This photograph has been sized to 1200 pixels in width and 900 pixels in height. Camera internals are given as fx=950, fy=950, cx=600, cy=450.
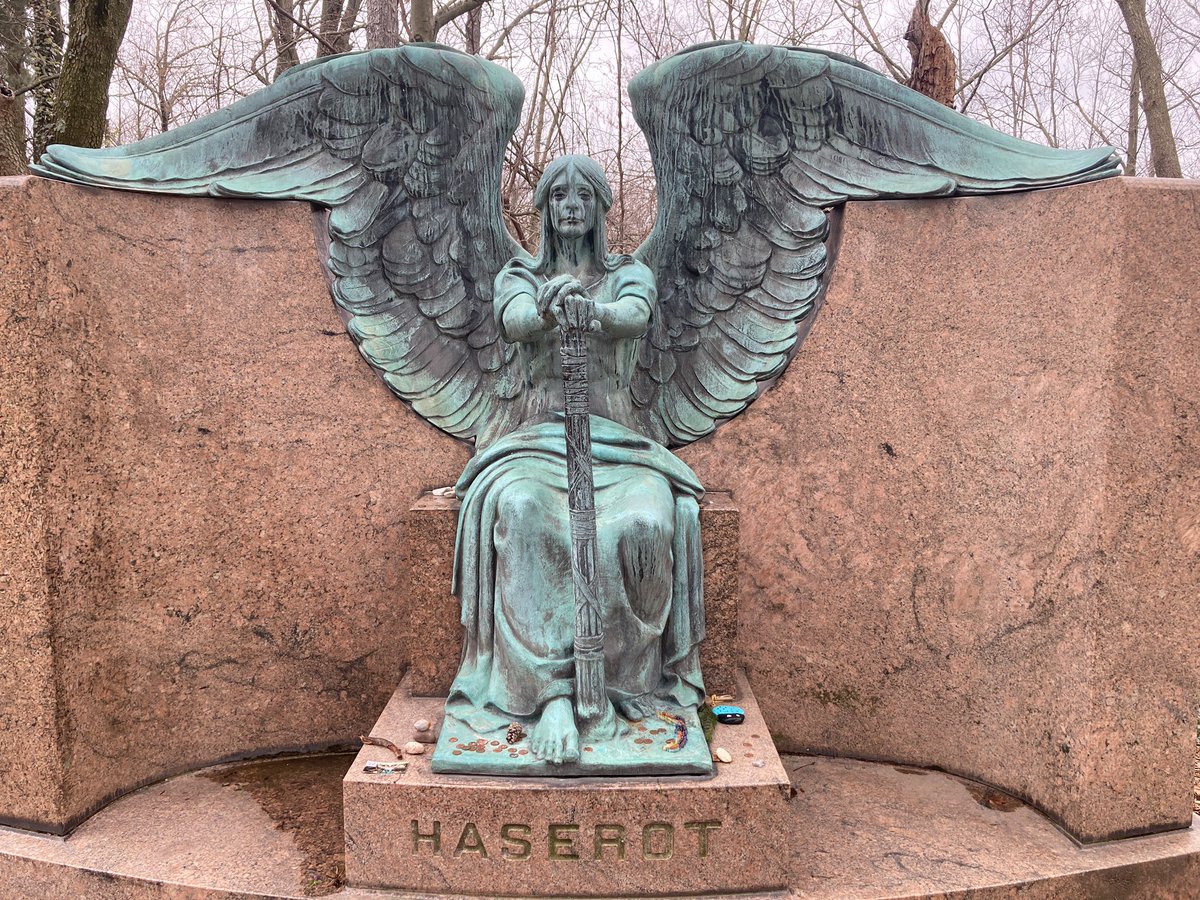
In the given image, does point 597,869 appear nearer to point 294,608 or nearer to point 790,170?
point 294,608

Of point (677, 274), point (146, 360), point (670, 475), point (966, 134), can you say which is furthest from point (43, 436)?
point (966, 134)

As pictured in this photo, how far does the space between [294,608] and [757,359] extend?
6.65 feet

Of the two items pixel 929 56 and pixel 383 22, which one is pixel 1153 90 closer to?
pixel 929 56

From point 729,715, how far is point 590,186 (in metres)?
1.81

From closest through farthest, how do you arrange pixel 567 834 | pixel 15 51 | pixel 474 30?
pixel 567 834 < pixel 15 51 < pixel 474 30

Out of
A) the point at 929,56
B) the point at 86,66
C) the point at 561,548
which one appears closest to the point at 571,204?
the point at 561,548

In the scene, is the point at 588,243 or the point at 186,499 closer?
the point at 588,243

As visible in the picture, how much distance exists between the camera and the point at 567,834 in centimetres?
264

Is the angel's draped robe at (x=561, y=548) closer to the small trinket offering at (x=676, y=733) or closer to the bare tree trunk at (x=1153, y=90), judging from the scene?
the small trinket offering at (x=676, y=733)

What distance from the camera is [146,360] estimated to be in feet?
11.2

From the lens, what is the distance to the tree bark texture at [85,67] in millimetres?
5891

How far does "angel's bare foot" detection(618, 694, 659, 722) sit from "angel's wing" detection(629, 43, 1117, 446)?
3.47ft

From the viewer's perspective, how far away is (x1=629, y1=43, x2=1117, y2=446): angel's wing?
3455 millimetres

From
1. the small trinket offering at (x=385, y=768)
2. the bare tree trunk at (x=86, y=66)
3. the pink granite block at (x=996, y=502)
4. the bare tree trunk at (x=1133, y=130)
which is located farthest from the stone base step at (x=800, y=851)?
the bare tree trunk at (x=1133, y=130)
